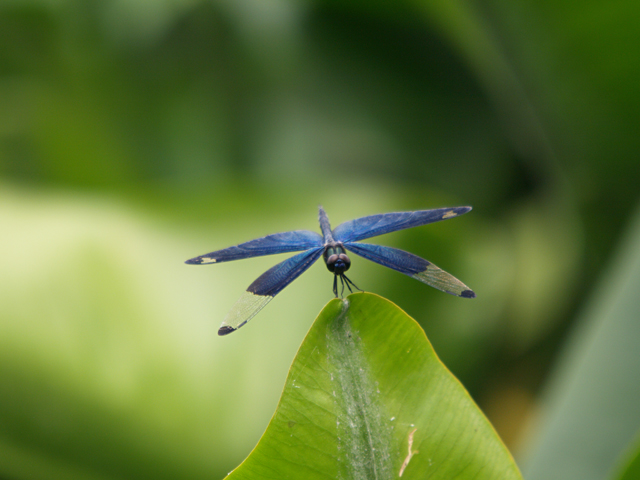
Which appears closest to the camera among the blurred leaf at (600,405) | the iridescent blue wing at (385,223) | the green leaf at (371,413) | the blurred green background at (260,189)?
the green leaf at (371,413)

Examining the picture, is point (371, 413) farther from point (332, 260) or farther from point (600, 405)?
point (600, 405)

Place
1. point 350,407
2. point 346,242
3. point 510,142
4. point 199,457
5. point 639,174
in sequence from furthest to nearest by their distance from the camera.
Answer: point 510,142, point 639,174, point 199,457, point 346,242, point 350,407

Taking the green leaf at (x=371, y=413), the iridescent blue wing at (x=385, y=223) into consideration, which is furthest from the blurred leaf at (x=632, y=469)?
the iridescent blue wing at (x=385, y=223)

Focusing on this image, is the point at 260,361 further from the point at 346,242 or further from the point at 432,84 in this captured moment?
the point at 432,84

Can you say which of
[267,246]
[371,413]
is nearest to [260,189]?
[267,246]

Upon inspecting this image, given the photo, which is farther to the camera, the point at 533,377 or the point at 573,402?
the point at 533,377

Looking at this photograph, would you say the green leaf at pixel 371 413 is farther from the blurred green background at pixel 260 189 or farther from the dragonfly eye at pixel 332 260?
the blurred green background at pixel 260 189

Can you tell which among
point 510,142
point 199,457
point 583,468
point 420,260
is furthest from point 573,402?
point 510,142

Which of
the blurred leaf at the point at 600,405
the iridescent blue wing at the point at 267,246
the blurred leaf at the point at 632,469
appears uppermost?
the iridescent blue wing at the point at 267,246
